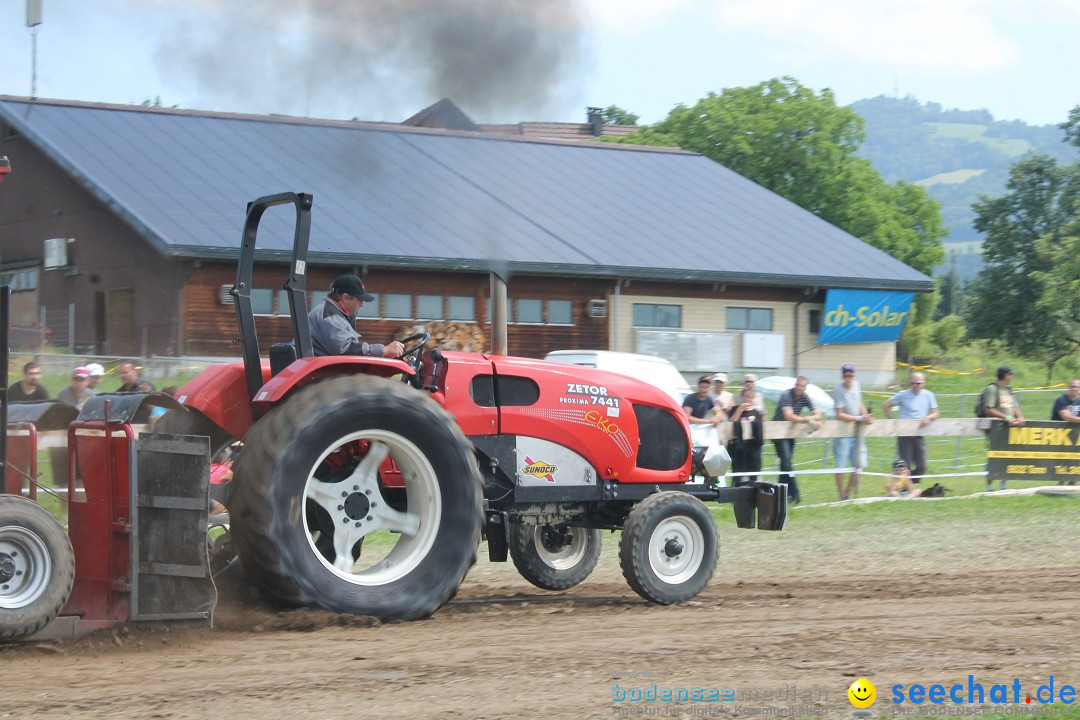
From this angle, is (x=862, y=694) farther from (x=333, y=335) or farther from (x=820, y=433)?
(x=820, y=433)

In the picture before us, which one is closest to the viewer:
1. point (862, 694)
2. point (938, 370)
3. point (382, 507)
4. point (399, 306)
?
point (862, 694)

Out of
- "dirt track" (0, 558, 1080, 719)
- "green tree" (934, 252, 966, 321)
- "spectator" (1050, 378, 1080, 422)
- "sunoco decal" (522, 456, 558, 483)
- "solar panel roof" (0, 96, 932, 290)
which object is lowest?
"dirt track" (0, 558, 1080, 719)

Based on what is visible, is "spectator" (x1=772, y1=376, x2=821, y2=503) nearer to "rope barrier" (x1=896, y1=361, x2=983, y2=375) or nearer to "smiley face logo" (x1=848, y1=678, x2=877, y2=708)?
"smiley face logo" (x1=848, y1=678, x2=877, y2=708)

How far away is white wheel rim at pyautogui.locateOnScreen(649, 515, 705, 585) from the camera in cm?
779

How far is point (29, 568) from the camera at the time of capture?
5930mm

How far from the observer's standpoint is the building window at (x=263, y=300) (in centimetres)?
2525

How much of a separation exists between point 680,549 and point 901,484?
8043 millimetres

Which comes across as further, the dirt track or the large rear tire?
the large rear tire

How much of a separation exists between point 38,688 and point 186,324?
2068 centimetres

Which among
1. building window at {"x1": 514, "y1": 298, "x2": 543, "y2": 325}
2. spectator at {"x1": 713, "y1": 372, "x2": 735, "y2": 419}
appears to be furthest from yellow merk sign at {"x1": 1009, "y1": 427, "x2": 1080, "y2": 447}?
building window at {"x1": 514, "y1": 298, "x2": 543, "y2": 325}

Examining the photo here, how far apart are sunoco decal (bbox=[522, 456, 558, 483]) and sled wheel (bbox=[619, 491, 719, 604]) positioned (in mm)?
532

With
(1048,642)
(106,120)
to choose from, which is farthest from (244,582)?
(106,120)

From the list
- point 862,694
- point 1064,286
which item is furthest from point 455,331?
point 1064,286

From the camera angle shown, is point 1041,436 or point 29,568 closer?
point 29,568
